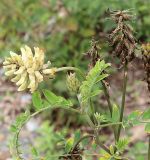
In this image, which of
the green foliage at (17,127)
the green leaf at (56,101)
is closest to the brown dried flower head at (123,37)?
the green leaf at (56,101)

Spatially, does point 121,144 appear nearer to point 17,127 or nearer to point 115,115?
point 115,115

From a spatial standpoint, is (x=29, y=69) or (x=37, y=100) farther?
(x=37, y=100)

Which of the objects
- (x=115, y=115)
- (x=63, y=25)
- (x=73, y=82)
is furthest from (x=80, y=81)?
(x=63, y=25)

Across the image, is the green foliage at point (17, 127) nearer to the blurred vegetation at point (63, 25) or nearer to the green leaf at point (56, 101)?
the green leaf at point (56, 101)

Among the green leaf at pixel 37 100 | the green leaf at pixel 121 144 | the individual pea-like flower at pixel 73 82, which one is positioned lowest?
the green leaf at pixel 121 144

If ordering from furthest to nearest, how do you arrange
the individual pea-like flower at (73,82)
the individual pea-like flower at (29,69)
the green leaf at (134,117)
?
the green leaf at (134,117) < the individual pea-like flower at (73,82) < the individual pea-like flower at (29,69)
